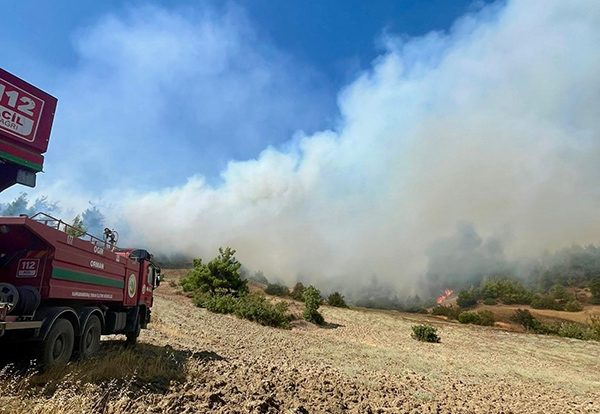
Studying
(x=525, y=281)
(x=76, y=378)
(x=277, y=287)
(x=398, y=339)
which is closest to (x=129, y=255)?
(x=76, y=378)

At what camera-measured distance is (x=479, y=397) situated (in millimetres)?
10594

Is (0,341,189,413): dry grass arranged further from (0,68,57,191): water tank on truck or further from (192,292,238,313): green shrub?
(192,292,238,313): green shrub

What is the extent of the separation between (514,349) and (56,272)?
3045 cm

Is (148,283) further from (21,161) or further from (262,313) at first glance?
(262,313)

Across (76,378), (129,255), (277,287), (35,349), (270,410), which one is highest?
(277,287)

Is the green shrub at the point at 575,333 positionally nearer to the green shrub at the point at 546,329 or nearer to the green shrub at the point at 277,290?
the green shrub at the point at 546,329

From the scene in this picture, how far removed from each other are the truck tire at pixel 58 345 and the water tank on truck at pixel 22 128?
191 inches

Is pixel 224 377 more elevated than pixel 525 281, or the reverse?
pixel 525 281

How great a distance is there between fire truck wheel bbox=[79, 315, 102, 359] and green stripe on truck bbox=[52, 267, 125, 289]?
2.56ft

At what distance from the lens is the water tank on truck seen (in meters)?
8.92

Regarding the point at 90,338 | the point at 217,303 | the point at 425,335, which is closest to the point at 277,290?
the point at 217,303

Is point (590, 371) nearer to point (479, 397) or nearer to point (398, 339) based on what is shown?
point (398, 339)

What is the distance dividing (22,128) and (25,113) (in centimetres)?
38

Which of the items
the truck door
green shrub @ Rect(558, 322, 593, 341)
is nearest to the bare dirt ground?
the truck door
